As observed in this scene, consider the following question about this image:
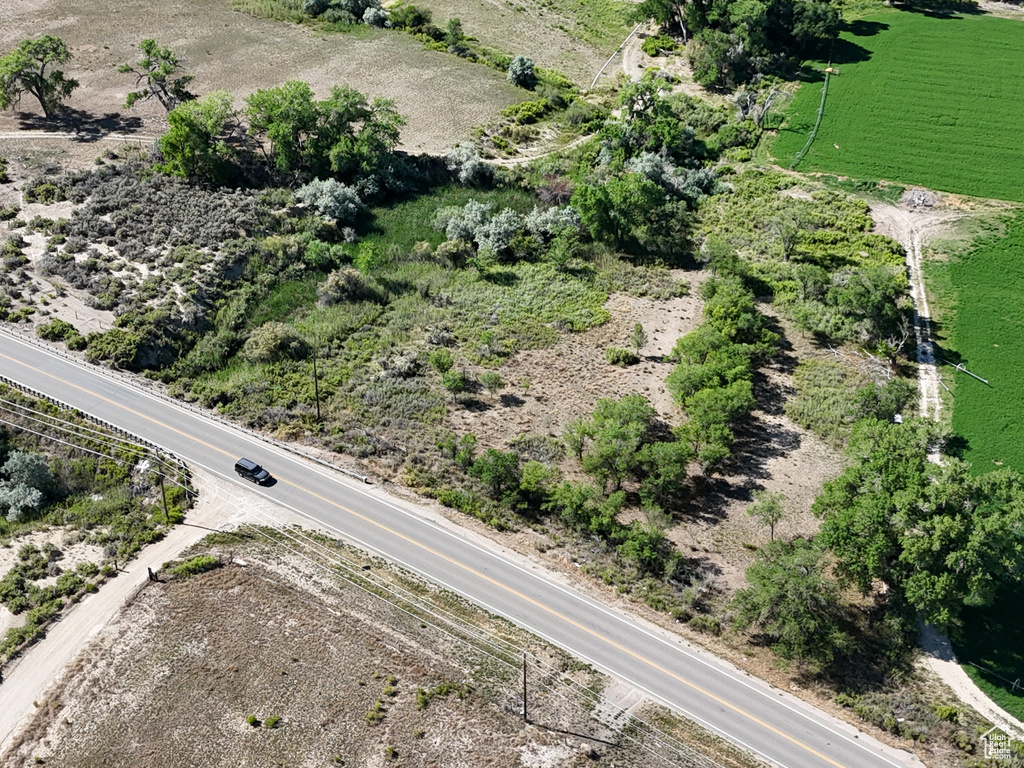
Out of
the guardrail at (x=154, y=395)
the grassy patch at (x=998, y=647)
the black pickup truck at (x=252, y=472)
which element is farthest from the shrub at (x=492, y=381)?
the grassy patch at (x=998, y=647)

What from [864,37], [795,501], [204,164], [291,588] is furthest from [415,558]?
[864,37]

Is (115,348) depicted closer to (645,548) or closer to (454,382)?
(454,382)

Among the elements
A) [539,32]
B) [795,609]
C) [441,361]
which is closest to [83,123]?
[441,361]

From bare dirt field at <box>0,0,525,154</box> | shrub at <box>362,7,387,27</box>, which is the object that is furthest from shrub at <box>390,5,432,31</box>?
bare dirt field at <box>0,0,525,154</box>

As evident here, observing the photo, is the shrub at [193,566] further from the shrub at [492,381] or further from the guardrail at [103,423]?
the shrub at [492,381]

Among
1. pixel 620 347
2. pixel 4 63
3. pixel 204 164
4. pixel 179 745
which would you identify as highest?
pixel 4 63

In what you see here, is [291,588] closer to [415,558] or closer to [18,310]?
[415,558]
